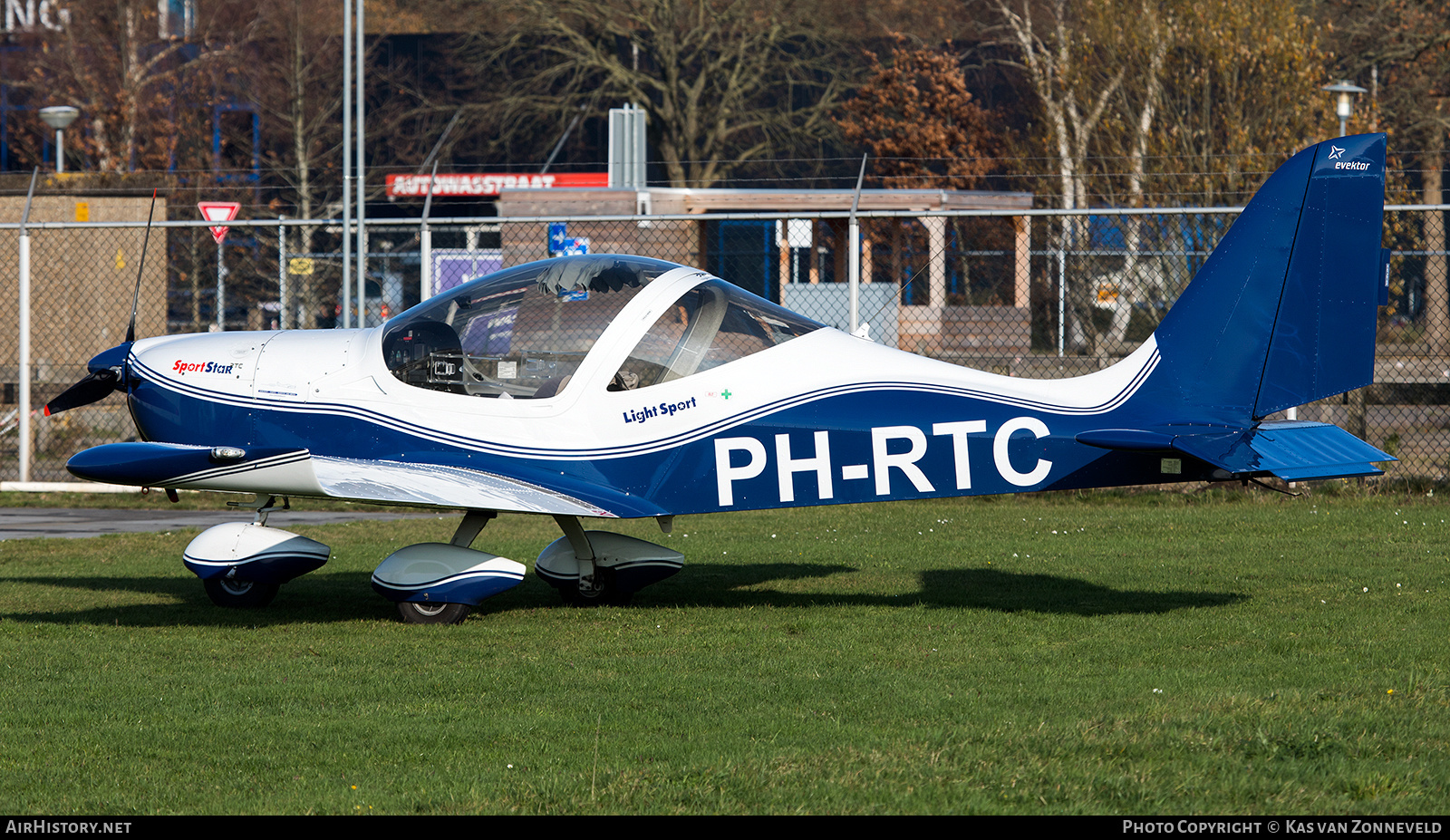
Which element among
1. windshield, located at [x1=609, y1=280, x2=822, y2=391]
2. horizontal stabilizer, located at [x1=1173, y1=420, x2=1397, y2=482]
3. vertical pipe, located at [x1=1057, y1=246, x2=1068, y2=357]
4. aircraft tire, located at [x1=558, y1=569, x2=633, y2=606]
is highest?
vertical pipe, located at [x1=1057, y1=246, x2=1068, y2=357]

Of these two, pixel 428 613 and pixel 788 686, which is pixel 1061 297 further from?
pixel 788 686

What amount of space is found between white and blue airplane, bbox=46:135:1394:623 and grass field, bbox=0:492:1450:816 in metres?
0.76

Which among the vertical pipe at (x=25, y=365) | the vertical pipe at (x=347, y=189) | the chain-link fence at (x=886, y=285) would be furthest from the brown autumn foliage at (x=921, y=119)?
the vertical pipe at (x=25, y=365)

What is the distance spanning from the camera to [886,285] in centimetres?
1767

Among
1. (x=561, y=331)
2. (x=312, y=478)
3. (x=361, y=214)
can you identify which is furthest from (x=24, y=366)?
(x=561, y=331)

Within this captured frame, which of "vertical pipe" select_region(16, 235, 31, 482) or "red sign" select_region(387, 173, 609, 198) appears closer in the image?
"vertical pipe" select_region(16, 235, 31, 482)

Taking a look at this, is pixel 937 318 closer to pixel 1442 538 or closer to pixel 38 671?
pixel 1442 538

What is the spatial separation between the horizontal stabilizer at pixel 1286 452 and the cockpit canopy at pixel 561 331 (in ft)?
7.78

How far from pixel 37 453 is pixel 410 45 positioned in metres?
32.8

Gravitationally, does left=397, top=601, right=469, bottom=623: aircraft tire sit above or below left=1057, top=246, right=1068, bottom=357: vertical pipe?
below

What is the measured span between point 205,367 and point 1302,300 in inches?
250

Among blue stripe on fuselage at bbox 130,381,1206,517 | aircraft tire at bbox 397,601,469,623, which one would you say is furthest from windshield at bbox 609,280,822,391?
aircraft tire at bbox 397,601,469,623

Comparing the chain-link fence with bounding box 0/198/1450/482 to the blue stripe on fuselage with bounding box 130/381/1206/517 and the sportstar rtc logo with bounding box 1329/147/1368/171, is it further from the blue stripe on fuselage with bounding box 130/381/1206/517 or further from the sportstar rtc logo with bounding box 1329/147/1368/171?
the blue stripe on fuselage with bounding box 130/381/1206/517

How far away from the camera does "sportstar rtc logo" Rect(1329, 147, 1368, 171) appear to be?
7621 millimetres
